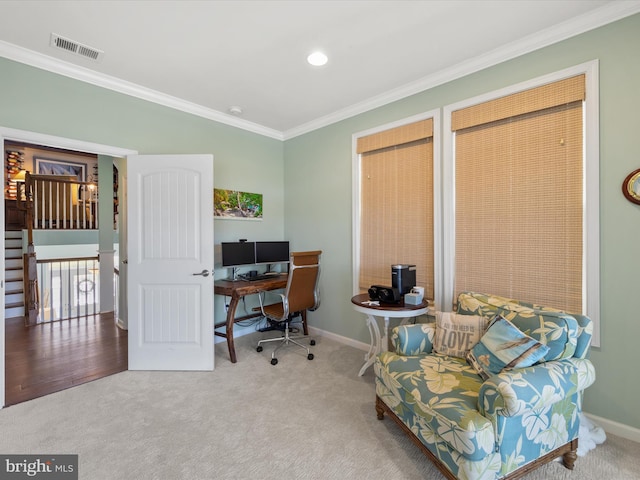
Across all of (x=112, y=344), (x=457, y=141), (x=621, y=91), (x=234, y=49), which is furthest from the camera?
(x=112, y=344)

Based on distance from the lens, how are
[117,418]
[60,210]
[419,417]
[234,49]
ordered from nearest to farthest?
[419,417] < [117,418] < [234,49] < [60,210]

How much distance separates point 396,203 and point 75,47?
120 inches

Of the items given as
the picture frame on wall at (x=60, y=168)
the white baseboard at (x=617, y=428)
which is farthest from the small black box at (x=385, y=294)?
the picture frame on wall at (x=60, y=168)

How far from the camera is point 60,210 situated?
6.23 m

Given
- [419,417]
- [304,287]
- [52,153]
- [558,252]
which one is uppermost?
[52,153]

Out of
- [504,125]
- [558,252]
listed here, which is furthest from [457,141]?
[558,252]

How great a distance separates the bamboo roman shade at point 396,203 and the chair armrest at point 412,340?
0.82m

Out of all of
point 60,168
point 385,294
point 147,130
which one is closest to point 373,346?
point 385,294

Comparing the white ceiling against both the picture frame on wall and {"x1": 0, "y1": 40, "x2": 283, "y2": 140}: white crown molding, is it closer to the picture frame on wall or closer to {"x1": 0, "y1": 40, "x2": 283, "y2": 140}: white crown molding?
{"x1": 0, "y1": 40, "x2": 283, "y2": 140}: white crown molding

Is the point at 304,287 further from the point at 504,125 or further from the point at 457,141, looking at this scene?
the point at 504,125

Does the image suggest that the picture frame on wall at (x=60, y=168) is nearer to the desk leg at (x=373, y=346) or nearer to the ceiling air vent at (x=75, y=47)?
the ceiling air vent at (x=75, y=47)

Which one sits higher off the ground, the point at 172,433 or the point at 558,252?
the point at 558,252

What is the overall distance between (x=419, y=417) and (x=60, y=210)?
7588 mm

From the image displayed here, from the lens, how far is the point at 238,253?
3.74m
